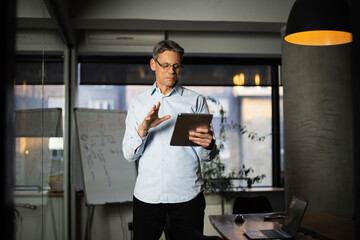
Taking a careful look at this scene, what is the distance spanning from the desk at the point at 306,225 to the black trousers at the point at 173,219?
0.36 metres

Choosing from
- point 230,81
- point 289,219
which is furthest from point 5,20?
point 230,81

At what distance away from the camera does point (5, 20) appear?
0.73 metres

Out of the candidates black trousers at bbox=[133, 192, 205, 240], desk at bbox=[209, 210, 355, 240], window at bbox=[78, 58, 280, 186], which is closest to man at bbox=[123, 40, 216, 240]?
black trousers at bbox=[133, 192, 205, 240]

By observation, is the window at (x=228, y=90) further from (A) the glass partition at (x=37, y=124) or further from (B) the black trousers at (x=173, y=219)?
(B) the black trousers at (x=173, y=219)

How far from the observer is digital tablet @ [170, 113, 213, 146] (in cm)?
188

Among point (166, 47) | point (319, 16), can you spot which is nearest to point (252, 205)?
point (319, 16)

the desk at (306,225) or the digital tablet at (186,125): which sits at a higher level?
the digital tablet at (186,125)

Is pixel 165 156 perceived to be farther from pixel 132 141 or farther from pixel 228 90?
pixel 228 90

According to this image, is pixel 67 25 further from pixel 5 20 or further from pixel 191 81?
pixel 5 20

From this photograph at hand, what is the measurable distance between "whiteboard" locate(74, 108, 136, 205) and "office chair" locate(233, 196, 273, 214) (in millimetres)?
1414

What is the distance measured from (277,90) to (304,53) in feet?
5.00

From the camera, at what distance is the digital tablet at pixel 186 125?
1.88 m

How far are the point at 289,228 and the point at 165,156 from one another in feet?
2.98

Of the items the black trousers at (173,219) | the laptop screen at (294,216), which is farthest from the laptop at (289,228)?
the black trousers at (173,219)
